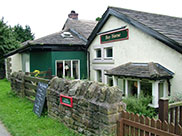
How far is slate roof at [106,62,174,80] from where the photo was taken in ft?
26.5

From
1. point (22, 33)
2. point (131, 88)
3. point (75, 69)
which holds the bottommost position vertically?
point (131, 88)

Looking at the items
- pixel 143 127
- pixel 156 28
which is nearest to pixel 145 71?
pixel 156 28

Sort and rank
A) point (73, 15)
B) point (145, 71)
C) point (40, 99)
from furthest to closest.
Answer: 1. point (73, 15)
2. point (145, 71)
3. point (40, 99)

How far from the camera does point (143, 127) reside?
3703 mm

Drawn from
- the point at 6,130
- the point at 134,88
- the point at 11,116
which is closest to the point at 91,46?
the point at 134,88

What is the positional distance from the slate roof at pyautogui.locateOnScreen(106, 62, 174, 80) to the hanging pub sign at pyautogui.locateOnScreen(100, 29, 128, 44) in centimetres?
215

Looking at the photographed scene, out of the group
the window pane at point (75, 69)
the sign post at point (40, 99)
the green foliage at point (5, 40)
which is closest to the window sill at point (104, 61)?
the window pane at point (75, 69)

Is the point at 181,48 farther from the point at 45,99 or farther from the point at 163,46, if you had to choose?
the point at 45,99

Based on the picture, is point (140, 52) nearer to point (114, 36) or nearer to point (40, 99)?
point (114, 36)

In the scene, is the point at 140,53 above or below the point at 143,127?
above

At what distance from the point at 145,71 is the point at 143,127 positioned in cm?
524

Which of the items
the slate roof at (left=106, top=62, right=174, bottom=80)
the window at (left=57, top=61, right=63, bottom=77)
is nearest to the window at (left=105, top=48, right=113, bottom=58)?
the slate roof at (left=106, top=62, right=174, bottom=80)

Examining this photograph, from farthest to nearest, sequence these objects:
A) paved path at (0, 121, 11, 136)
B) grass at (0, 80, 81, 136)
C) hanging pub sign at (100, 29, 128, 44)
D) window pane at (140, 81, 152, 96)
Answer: hanging pub sign at (100, 29, 128, 44) → window pane at (140, 81, 152, 96) → paved path at (0, 121, 11, 136) → grass at (0, 80, 81, 136)

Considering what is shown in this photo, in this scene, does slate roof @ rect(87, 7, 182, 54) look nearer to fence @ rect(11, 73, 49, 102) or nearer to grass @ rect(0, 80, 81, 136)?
grass @ rect(0, 80, 81, 136)
